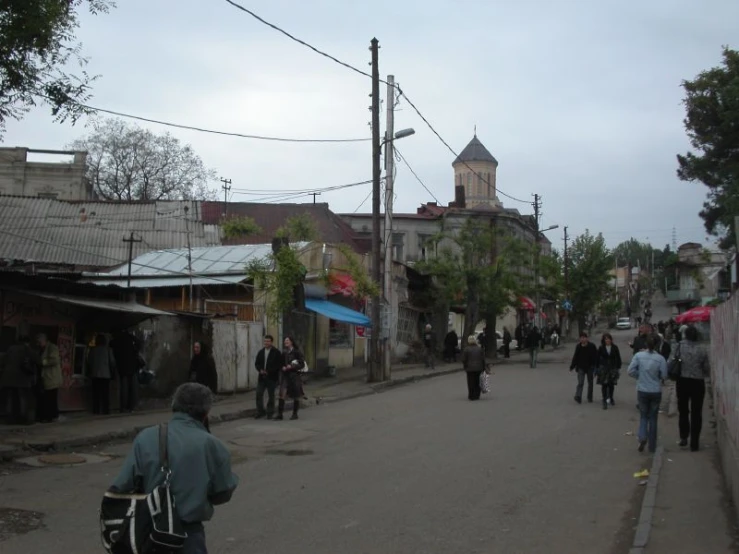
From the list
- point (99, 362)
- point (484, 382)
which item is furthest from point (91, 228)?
point (484, 382)

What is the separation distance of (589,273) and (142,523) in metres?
72.6

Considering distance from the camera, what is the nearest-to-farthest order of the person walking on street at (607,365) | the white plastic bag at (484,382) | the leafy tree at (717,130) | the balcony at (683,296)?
the person walking on street at (607,365)
the white plastic bag at (484,382)
the leafy tree at (717,130)
the balcony at (683,296)

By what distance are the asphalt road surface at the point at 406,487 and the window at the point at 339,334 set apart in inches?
543

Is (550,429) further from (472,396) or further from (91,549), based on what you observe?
(91,549)

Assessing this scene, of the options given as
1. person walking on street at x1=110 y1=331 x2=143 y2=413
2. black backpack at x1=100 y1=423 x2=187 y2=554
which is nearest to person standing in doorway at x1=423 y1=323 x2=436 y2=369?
person walking on street at x1=110 y1=331 x2=143 y2=413

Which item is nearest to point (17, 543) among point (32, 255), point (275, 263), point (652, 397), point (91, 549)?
point (91, 549)

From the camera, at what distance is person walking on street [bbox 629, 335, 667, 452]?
13.2 m

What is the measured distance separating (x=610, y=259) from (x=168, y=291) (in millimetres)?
55607

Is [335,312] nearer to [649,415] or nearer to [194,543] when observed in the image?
[649,415]

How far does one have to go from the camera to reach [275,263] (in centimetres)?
2562

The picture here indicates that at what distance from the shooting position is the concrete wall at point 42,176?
4997 cm

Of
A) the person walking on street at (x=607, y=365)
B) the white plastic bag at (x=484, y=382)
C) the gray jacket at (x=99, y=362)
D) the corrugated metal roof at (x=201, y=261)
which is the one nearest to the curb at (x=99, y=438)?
the gray jacket at (x=99, y=362)

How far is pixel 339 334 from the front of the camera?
3372 centimetres

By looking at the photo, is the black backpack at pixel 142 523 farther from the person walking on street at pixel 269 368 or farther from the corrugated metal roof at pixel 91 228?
the corrugated metal roof at pixel 91 228
